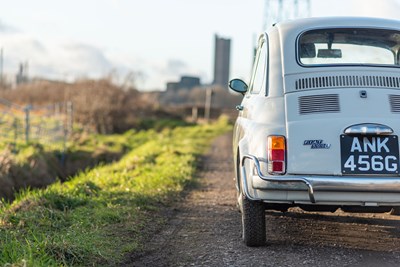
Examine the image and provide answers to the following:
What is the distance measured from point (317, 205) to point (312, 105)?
949mm

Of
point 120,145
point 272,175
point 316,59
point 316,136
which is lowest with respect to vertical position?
point 120,145

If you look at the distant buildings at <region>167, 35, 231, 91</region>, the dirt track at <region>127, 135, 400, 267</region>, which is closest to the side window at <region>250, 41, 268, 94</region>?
the dirt track at <region>127, 135, 400, 267</region>

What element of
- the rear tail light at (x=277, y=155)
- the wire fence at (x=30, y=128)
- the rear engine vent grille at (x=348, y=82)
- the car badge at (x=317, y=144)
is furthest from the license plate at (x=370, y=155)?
the wire fence at (x=30, y=128)

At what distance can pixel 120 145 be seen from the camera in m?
24.0

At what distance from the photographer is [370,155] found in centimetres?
507

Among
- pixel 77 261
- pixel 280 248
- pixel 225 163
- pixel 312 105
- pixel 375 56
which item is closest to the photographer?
pixel 77 261

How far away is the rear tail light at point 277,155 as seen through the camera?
515 cm

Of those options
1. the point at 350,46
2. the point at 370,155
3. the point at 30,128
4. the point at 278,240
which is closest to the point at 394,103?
the point at 370,155

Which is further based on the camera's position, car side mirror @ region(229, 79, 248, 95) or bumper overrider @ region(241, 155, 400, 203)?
car side mirror @ region(229, 79, 248, 95)

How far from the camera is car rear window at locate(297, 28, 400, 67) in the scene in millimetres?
6105

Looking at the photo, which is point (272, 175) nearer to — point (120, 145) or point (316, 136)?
point (316, 136)

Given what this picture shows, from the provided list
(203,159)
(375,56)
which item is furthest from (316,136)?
(203,159)

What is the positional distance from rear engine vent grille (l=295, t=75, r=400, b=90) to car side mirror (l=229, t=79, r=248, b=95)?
148 cm

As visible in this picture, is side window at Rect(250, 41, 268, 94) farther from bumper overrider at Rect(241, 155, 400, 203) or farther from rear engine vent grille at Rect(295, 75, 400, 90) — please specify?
bumper overrider at Rect(241, 155, 400, 203)
